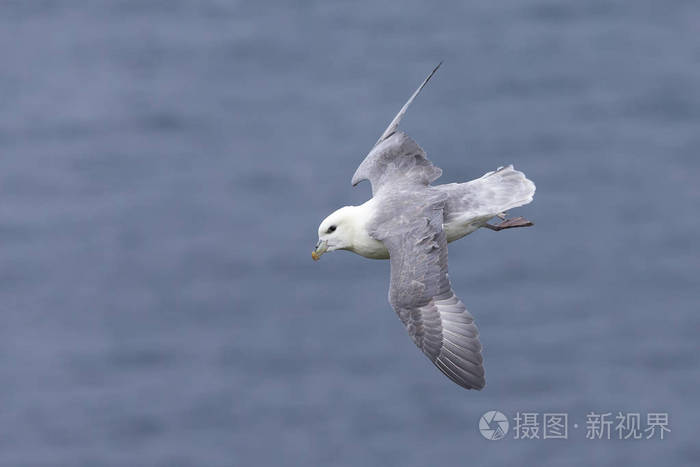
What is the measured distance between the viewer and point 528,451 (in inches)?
1353

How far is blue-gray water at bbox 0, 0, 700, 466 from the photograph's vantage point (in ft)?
114

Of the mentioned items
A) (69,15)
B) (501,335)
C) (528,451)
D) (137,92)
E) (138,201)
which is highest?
(69,15)

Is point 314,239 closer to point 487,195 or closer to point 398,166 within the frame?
point 398,166

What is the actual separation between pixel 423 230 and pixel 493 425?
68.2 feet

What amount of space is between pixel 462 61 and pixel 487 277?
8.66 m

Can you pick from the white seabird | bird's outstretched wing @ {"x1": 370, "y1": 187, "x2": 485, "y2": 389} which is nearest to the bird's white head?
the white seabird

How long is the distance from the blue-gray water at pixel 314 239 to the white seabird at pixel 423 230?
17.8 meters

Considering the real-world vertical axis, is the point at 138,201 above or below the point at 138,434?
above

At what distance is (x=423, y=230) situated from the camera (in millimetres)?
14320

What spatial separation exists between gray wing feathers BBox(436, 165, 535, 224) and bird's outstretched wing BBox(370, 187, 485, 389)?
0.52 metres

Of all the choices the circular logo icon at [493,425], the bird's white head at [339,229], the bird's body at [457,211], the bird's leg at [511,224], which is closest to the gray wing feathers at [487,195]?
the bird's body at [457,211]

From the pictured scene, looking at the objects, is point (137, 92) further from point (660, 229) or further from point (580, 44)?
point (660, 229)

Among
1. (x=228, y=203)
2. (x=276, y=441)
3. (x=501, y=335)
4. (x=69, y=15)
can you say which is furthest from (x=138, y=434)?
(x=69, y=15)

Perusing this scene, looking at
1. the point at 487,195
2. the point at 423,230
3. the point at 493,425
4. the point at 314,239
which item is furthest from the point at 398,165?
the point at 314,239
